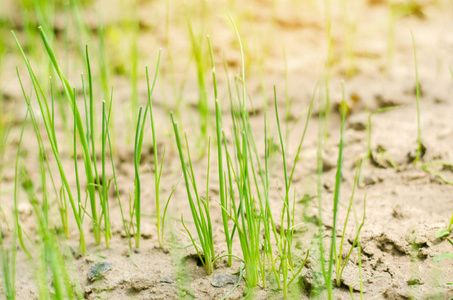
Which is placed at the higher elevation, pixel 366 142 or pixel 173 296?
pixel 366 142

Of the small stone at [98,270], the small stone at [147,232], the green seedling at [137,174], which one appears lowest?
the small stone at [98,270]

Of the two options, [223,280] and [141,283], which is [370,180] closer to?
[223,280]

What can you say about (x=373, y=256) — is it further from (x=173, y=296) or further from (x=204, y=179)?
(x=204, y=179)

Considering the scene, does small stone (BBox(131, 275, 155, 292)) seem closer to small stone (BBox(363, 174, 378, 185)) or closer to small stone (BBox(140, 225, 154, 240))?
small stone (BBox(140, 225, 154, 240))

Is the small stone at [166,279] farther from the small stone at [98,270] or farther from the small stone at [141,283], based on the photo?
the small stone at [98,270]

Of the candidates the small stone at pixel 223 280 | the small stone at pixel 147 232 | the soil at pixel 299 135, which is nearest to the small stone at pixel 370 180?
the soil at pixel 299 135

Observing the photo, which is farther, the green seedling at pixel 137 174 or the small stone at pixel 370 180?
the small stone at pixel 370 180

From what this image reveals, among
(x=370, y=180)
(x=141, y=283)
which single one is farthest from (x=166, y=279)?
(x=370, y=180)

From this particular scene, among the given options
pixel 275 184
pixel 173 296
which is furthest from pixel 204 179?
pixel 173 296
